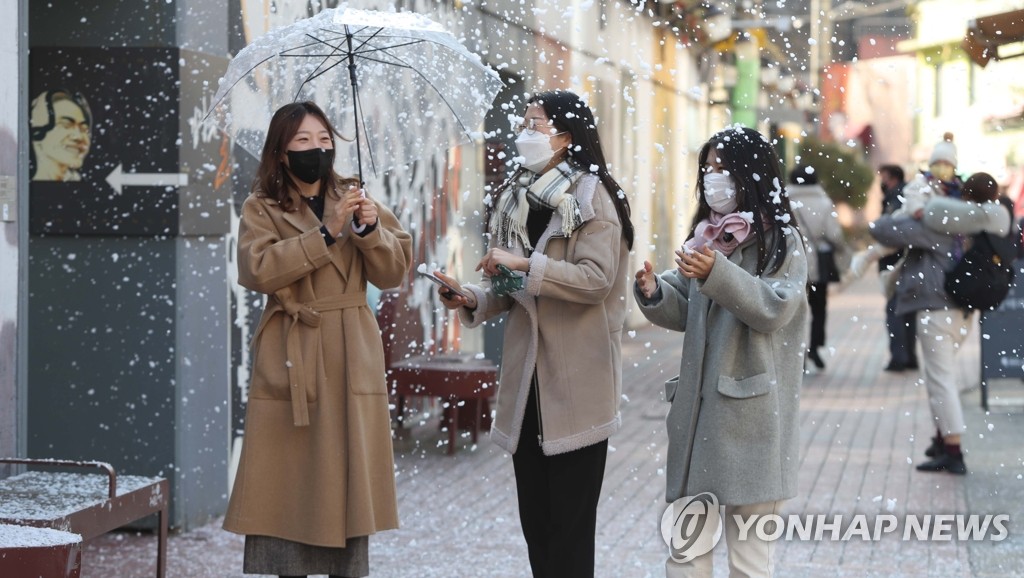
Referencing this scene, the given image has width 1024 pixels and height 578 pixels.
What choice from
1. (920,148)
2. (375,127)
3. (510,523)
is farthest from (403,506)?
(920,148)

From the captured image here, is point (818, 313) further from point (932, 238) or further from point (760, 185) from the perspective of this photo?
point (760, 185)

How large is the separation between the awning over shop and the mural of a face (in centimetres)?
412

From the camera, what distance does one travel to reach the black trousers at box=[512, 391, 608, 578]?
4562 millimetres

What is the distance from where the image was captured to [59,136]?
21.6 feet

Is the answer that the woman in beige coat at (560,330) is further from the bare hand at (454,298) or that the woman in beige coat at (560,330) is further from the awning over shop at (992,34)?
the awning over shop at (992,34)

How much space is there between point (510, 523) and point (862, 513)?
68.7 inches

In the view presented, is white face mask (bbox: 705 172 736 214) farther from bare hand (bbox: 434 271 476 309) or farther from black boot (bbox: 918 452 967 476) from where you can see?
black boot (bbox: 918 452 967 476)

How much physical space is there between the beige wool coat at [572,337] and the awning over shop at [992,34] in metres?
3.14

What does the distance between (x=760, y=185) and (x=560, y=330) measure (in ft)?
2.49

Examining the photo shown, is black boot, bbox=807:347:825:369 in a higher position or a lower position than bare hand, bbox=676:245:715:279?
lower

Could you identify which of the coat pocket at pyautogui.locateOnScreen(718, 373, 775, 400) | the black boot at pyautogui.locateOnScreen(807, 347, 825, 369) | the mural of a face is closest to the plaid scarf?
the coat pocket at pyautogui.locateOnScreen(718, 373, 775, 400)

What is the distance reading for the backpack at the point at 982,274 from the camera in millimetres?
8352

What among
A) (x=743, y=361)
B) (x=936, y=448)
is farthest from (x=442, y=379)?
(x=743, y=361)

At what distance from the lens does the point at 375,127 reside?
203 inches
